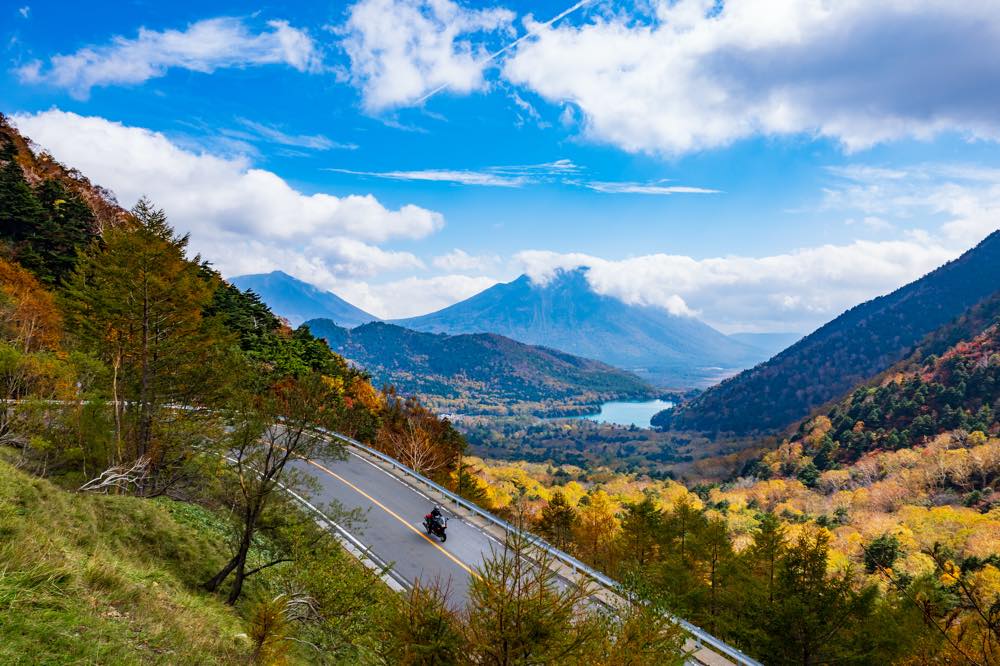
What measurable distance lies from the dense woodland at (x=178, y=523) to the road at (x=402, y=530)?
1.56 metres

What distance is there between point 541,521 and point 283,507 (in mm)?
21830

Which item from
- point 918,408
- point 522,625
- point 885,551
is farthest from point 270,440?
point 918,408

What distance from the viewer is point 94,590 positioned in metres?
6.96

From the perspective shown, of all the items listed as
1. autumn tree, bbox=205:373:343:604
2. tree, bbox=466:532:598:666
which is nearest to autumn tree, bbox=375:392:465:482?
autumn tree, bbox=205:373:343:604

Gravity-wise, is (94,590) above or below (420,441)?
above

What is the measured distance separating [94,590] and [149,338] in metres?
12.9

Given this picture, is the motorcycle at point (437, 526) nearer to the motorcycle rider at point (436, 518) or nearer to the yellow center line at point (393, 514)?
the motorcycle rider at point (436, 518)

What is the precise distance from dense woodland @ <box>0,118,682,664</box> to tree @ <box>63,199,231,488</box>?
7 cm

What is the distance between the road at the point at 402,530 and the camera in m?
17.0

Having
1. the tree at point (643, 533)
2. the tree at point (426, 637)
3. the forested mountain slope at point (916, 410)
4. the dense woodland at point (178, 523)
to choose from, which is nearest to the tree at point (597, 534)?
the tree at point (643, 533)

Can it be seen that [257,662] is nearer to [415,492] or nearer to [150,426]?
[150,426]

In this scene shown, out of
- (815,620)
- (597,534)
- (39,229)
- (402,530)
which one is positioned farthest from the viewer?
(597,534)

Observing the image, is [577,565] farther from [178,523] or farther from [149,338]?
[149,338]

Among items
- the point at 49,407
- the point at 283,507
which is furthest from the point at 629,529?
the point at 49,407
